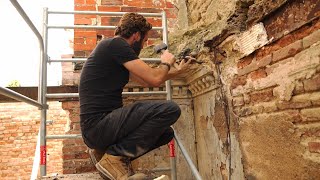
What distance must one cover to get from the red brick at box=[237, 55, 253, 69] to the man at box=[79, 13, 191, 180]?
53cm

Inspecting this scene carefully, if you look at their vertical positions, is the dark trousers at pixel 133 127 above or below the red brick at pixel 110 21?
below

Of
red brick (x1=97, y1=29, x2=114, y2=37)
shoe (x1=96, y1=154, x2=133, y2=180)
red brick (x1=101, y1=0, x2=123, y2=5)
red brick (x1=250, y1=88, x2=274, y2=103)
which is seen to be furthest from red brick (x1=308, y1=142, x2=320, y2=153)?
red brick (x1=101, y1=0, x2=123, y2=5)

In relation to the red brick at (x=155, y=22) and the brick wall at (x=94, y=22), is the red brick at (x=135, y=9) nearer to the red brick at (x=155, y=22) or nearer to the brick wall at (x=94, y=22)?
the brick wall at (x=94, y=22)

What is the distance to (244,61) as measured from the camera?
1.86 metres

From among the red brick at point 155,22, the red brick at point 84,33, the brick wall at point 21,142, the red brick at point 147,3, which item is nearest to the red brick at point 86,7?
the red brick at point 84,33

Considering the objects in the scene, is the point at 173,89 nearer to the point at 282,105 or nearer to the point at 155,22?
the point at 155,22

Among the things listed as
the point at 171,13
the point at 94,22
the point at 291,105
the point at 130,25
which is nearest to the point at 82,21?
the point at 94,22

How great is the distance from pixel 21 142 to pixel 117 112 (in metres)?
6.74

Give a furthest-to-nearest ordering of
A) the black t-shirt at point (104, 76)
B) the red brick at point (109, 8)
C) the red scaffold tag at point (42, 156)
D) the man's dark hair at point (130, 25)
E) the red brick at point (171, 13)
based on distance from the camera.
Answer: the red brick at point (171, 13)
the red brick at point (109, 8)
the red scaffold tag at point (42, 156)
the man's dark hair at point (130, 25)
the black t-shirt at point (104, 76)

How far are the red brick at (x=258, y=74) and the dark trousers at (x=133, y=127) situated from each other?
1.84 ft

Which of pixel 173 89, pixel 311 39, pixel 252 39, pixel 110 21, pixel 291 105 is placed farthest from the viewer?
pixel 110 21

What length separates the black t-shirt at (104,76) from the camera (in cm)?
169

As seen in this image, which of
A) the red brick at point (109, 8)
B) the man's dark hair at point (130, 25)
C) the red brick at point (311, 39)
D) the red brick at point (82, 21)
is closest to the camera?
the red brick at point (311, 39)

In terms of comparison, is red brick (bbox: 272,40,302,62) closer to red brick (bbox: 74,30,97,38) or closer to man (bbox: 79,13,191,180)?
man (bbox: 79,13,191,180)
